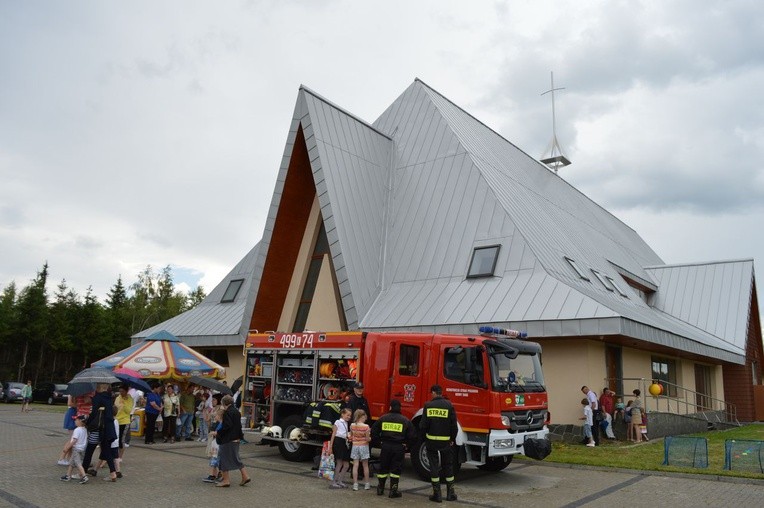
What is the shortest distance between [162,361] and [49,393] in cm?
2770

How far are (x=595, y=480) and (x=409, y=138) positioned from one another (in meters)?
18.5

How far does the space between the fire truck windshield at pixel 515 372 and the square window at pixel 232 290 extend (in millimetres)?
17909

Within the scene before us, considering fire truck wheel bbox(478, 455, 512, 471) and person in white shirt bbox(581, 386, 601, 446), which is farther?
person in white shirt bbox(581, 386, 601, 446)

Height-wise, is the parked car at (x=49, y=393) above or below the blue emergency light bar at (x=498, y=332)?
below

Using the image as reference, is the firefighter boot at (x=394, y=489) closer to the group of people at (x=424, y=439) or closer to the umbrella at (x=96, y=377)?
the group of people at (x=424, y=439)

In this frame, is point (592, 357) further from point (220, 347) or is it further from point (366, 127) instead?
point (220, 347)

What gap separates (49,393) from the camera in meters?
40.8

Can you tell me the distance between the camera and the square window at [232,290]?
27984 millimetres

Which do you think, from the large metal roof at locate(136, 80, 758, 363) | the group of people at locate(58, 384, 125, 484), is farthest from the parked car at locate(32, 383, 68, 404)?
the group of people at locate(58, 384, 125, 484)

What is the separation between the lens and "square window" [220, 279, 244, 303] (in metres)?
28.0

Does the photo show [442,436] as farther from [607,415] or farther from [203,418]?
[203,418]

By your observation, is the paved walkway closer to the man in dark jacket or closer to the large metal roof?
the man in dark jacket

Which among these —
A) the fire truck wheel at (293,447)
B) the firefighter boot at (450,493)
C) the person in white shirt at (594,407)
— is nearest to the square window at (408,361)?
the firefighter boot at (450,493)

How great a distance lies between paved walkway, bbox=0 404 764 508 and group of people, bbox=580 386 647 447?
2.79 m
